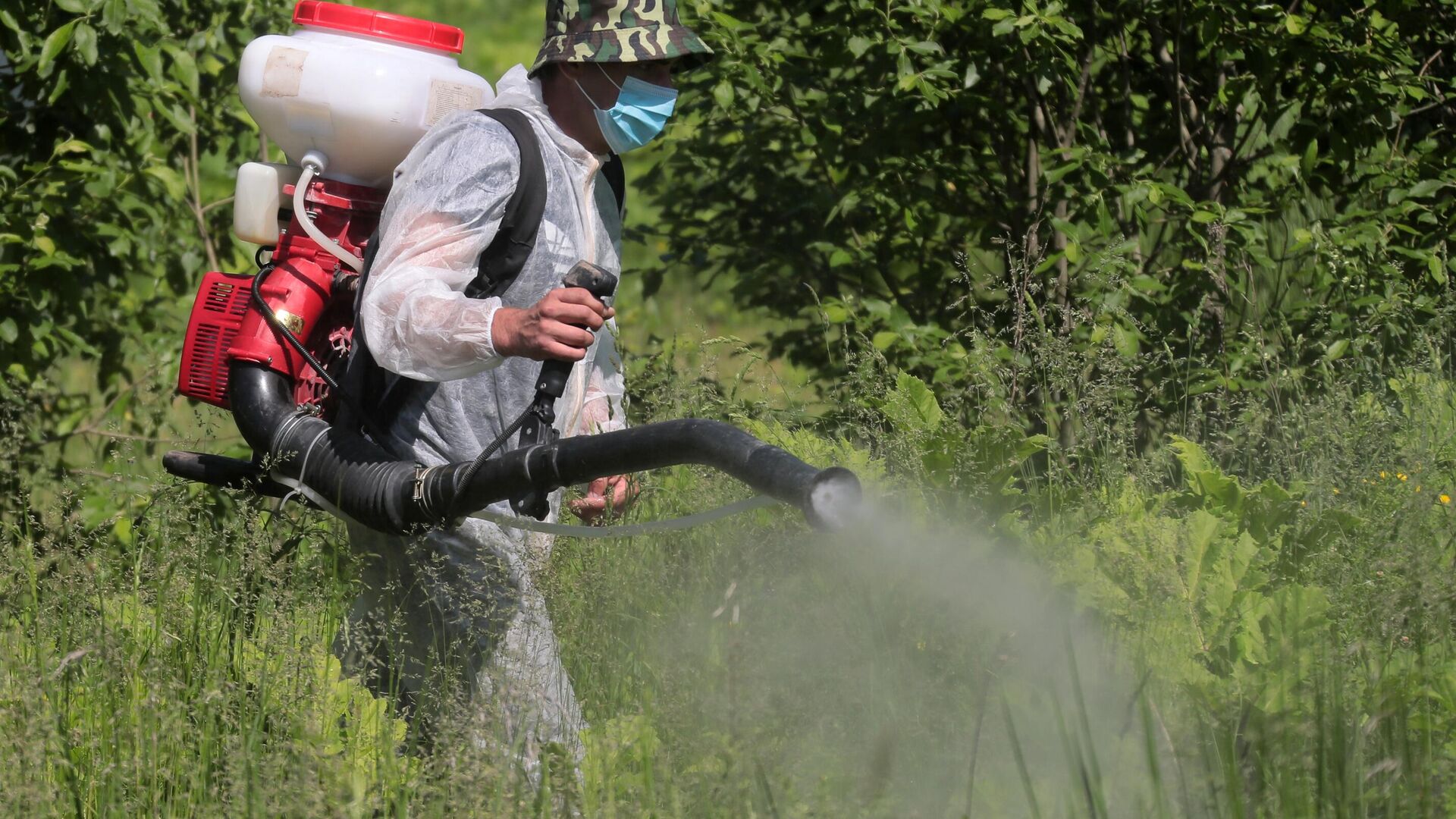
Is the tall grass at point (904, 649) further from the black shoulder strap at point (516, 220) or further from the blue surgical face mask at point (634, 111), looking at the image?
the blue surgical face mask at point (634, 111)

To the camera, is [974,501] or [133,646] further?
[974,501]

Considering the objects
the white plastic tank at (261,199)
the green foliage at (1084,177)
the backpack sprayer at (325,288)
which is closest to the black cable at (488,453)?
the backpack sprayer at (325,288)

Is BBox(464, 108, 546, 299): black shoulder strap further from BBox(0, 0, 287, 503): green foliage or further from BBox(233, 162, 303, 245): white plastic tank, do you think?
BBox(0, 0, 287, 503): green foliage

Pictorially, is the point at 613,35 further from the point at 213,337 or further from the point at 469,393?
the point at 213,337

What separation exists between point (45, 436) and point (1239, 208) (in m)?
3.59

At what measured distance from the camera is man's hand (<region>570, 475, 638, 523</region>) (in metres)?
2.88

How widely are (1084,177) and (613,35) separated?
1.48 meters

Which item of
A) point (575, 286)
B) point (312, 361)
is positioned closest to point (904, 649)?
point (575, 286)

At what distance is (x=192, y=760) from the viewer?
8.09 feet

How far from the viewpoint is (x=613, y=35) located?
99.3 inches

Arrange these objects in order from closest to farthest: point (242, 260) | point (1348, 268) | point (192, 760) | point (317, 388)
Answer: point (192, 760) → point (317, 388) → point (1348, 268) → point (242, 260)

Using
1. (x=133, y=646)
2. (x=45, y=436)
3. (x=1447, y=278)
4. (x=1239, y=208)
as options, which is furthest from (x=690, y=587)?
(x=45, y=436)

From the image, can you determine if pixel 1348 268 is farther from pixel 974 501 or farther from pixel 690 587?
pixel 690 587

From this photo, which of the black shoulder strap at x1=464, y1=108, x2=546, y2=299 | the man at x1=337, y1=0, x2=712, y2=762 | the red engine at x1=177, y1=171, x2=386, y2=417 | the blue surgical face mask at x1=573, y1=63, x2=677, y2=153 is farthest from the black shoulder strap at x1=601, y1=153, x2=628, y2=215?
the red engine at x1=177, y1=171, x2=386, y2=417
